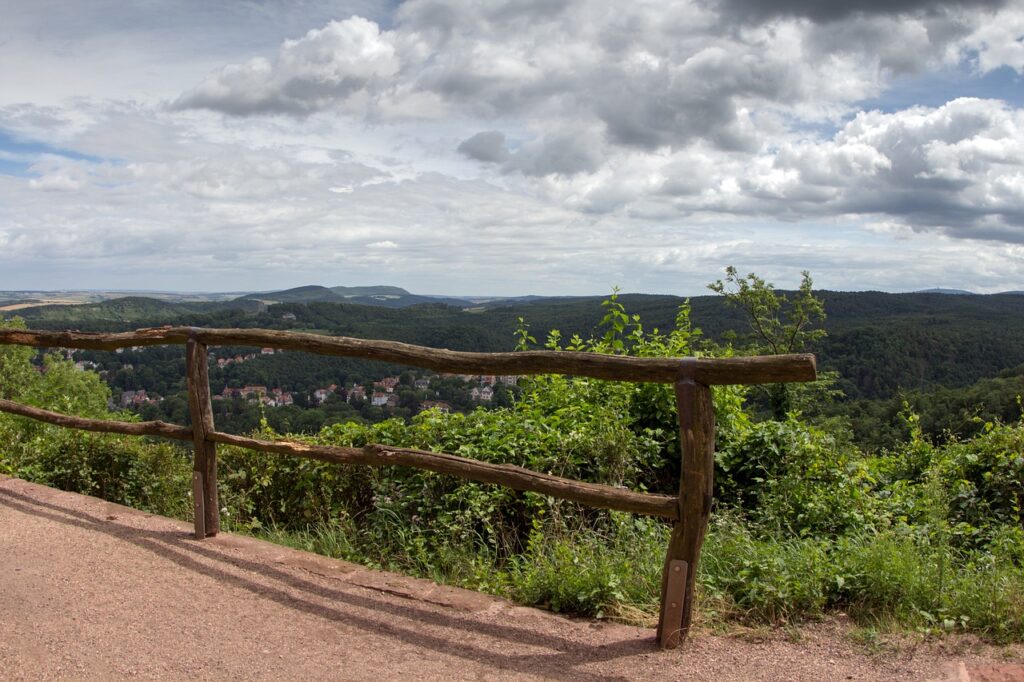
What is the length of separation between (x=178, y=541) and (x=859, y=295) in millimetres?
83062

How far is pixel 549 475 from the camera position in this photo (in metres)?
3.83

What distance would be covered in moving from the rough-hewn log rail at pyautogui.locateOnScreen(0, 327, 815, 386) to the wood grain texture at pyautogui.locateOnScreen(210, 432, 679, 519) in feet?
1.67

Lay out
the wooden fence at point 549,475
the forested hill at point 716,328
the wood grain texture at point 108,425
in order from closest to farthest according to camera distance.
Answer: the wooden fence at point 549,475
the wood grain texture at point 108,425
the forested hill at point 716,328

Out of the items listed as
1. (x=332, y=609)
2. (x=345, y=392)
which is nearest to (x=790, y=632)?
(x=332, y=609)

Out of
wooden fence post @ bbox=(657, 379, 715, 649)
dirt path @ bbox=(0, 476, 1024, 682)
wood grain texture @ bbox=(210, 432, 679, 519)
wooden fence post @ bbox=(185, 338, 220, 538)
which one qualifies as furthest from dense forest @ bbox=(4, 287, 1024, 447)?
wooden fence post @ bbox=(657, 379, 715, 649)

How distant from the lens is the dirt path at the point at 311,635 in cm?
318

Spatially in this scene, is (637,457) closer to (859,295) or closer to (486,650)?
(486,650)

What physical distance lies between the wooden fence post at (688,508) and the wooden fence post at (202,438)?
10.4 feet

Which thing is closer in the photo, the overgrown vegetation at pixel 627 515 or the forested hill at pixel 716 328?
the overgrown vegetation at pixel 627 515

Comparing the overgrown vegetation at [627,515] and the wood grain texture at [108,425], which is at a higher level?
the wood grain texture at [108,425]

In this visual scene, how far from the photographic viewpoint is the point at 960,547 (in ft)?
17.9

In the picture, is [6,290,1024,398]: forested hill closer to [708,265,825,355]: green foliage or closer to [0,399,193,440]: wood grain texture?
[708,265,825,355]: green foliage

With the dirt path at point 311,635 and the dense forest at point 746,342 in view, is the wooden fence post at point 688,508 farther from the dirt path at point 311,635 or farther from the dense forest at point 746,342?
the dense forest at point 746,342

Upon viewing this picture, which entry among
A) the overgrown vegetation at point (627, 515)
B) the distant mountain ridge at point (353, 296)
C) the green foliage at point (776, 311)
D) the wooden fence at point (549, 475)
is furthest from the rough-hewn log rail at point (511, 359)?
the distant mountain ridge at point (353, 296)
